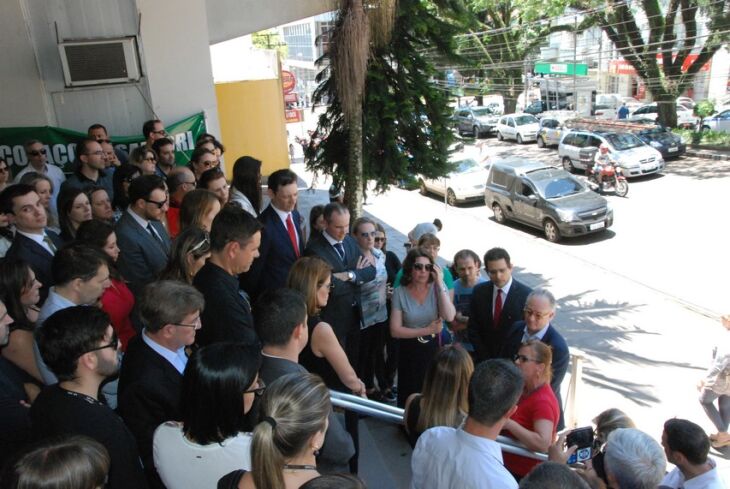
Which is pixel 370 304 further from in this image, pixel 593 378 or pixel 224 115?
pixel 224 115

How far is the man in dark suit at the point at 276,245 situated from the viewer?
4996mm

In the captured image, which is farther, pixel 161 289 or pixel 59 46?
pixel 59 46

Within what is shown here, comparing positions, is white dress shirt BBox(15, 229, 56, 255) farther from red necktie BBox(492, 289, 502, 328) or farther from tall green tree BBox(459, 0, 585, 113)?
tall green tree BBox(459, 0, 585, 113)

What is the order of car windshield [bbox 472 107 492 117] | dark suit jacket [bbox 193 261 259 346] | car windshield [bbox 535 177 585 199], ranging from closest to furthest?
dark suit jacket [bbox 193 261 259 346] < car windshield [bbox 535 177 585 199] < car windshield [bbox 472 107 492 117]

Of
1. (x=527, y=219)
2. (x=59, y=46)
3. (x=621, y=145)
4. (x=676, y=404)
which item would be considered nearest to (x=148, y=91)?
(x=59, y=46)

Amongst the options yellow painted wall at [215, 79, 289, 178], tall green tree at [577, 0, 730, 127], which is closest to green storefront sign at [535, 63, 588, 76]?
tall green tree at [577, 0, 730, 127]

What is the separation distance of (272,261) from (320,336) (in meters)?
1.66

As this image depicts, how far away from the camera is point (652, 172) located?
21531mm

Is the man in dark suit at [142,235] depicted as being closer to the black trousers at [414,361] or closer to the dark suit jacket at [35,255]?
the dark suit jacket at [35,255]

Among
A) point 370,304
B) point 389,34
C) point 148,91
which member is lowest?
point 370,304

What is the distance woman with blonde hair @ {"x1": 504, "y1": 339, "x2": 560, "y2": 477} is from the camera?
3.57m

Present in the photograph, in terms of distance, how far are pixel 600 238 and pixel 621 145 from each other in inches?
329

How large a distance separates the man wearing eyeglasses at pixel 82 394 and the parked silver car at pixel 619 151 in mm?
21430

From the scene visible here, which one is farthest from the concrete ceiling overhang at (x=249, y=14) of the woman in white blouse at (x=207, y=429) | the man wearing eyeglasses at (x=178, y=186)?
the woman in white blouse at (x=207, y=429)
